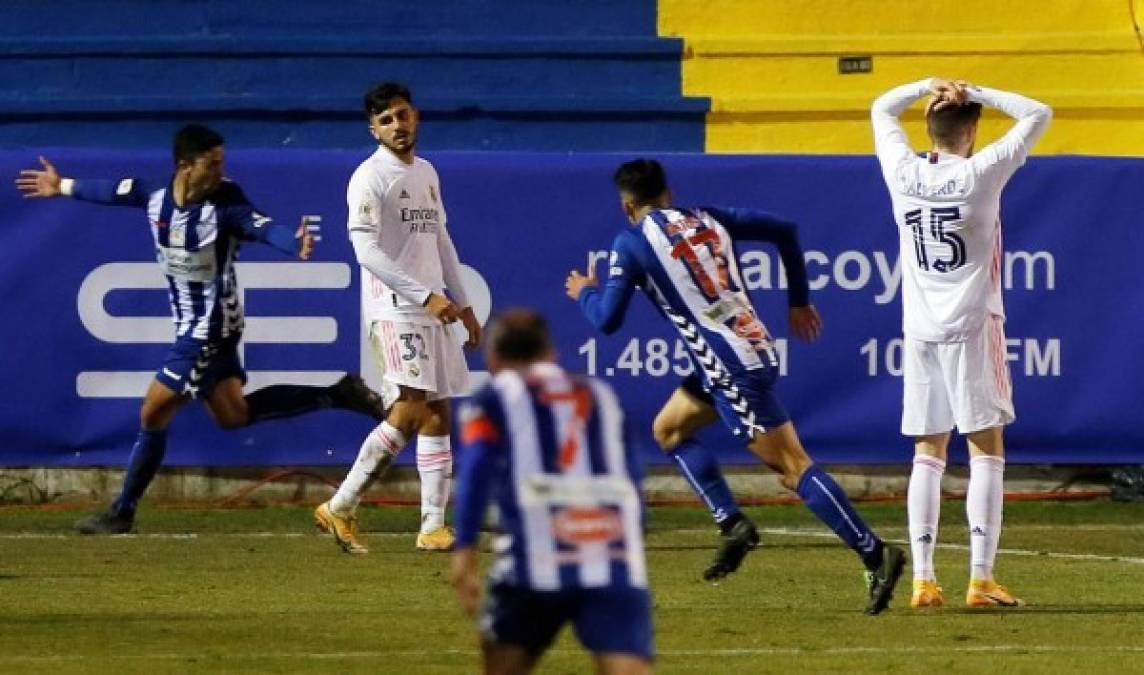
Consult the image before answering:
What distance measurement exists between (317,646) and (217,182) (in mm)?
4506

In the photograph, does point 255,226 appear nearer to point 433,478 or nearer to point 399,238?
point 399,238

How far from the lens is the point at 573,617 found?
21.0 feet

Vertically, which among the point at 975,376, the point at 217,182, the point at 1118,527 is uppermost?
the point at 217,182

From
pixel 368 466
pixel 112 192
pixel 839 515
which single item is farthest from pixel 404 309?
pixel 839 515

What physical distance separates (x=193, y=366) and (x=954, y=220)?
15.1 ft

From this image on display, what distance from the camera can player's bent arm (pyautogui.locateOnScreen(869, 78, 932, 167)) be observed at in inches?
427

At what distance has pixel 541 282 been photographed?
15789 mm

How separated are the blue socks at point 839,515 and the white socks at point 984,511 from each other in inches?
19.5

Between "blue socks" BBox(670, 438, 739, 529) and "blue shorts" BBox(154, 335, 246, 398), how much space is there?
3.15 metres

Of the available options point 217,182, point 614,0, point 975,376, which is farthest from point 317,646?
point 614,0

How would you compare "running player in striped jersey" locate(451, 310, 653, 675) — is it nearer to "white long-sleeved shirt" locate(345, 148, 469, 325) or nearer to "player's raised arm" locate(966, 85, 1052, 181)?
"player's raised arm" locate(966, 85, 1052, 181)

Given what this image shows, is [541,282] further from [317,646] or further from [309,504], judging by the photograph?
[317,646]

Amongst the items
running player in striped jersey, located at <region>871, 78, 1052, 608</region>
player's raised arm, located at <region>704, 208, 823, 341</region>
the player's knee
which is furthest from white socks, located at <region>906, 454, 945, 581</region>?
the player's knee

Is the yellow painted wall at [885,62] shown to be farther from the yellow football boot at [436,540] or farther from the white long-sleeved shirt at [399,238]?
the yellow football boot at [436,540]
